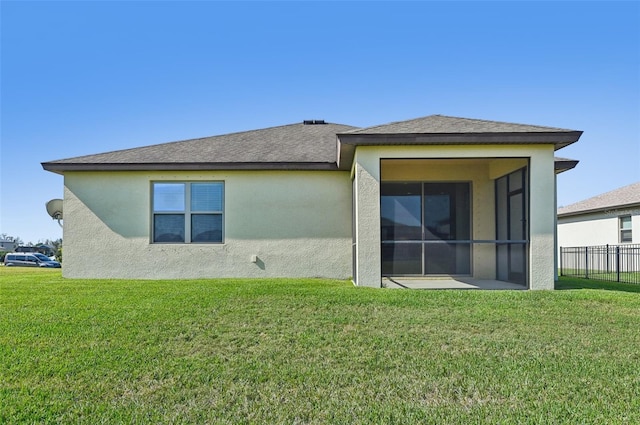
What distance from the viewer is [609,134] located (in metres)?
14.7

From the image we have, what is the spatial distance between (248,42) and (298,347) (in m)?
10.5

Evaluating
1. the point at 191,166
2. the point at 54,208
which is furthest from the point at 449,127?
the point at 54,208

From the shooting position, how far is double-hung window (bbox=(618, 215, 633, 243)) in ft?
59.0

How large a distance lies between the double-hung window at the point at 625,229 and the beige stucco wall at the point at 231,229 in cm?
1501

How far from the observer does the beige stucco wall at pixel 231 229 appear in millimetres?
10758

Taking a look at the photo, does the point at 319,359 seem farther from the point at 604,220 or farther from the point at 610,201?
the point at 610,201

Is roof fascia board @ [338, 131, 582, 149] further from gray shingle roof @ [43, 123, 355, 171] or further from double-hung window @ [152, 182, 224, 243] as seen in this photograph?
double-hung window @ [152, 182, 224, 243]

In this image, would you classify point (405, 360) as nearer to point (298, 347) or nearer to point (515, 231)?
point (298, 347)

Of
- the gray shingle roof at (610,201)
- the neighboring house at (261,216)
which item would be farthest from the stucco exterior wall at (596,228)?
the neighboring house at (261,216)

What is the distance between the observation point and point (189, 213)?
1084 centimetres

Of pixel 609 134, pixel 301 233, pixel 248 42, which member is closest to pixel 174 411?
pixel 301 233

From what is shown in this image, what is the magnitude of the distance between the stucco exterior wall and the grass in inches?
530

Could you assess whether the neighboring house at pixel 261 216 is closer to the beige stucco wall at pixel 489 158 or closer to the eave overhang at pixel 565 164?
the eave overhang at pixel 565 164

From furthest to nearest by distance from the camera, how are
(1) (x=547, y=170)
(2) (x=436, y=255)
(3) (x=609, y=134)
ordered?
(3) (x=609, y=134) → (2) (x=436, y=255) → (1) (x=547, y=170)
